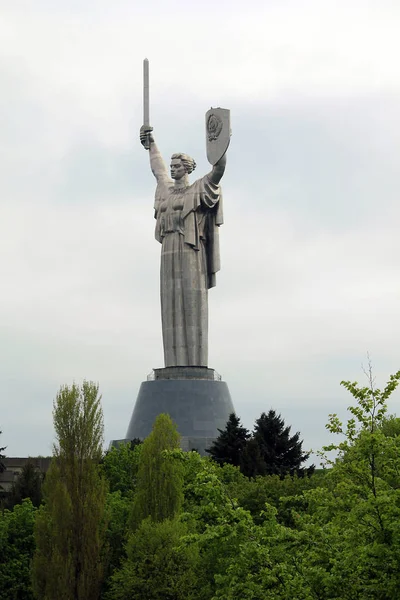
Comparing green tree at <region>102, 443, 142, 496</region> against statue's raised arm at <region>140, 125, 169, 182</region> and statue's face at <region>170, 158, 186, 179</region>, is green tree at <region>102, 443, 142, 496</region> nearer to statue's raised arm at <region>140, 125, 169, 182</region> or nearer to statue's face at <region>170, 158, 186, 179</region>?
statue's face at <region>170, 158, 186, 179</region>

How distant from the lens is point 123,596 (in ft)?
90.3

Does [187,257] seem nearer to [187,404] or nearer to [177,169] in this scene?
[177,169]

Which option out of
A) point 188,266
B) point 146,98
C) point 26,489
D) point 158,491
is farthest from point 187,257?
point 158,491

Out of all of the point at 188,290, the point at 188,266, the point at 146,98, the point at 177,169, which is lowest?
the point at 188,290

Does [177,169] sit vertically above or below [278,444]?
above

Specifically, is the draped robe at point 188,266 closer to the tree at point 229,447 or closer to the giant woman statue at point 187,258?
the giant woman statue at point 187,258

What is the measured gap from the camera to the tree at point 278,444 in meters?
39.4

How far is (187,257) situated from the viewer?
44.2m

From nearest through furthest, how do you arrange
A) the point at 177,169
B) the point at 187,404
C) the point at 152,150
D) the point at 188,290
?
the point at 187,404, the point at 188,290, the point at 177,169, the point at 152,150

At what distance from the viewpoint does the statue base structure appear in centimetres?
4184

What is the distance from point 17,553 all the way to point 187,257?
51.4 ft

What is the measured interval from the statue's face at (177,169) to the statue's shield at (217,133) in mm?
2075

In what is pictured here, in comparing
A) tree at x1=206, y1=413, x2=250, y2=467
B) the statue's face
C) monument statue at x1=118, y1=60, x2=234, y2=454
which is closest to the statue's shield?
monument statue at x1=118, y1=60, x2=234, y2=454

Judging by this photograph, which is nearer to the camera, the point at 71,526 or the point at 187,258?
the point at 71,526
